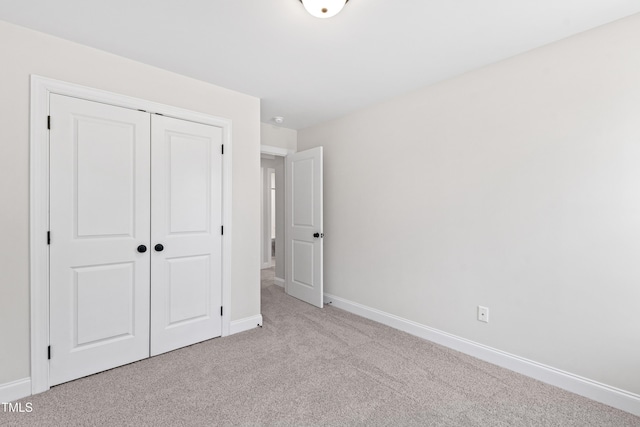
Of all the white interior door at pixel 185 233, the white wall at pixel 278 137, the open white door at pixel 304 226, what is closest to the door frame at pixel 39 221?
the white interior door at pixel 185 233

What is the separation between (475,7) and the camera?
1760 millimetres

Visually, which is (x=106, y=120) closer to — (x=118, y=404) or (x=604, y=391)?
(x=118, y=404)

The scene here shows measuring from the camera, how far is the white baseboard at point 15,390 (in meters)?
1.89

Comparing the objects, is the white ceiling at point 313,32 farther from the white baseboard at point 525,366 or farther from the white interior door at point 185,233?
the white baseboard at point 525,366

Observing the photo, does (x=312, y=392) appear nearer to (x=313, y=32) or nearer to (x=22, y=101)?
(x=313, y=32)

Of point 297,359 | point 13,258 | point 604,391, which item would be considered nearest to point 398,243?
point 297,359

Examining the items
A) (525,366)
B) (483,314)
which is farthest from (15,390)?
(525,366)

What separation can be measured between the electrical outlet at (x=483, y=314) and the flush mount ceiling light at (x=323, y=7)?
8.10 ft

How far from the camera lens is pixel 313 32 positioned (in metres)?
2.00

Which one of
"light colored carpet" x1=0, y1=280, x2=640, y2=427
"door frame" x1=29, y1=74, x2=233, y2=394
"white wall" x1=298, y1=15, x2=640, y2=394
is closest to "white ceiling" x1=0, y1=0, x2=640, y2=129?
"white wall" x1=298, y1=15, x2=640, y2=394

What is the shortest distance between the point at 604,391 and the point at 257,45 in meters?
3.33

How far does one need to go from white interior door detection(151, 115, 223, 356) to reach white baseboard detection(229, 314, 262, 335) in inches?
5.3

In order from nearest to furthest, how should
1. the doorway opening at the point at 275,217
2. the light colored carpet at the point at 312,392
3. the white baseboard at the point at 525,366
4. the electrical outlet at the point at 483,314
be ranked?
the light colored carpet at the point at 312,392
the white baseboard at the point at 525,366
the electrical outlet at the point at 483,314
the doorway opening at the point at 275,217

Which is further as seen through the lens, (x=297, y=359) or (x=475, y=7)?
(x=297, y=359)
